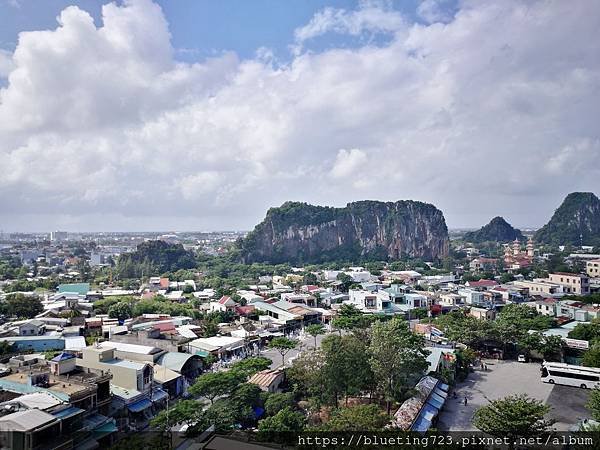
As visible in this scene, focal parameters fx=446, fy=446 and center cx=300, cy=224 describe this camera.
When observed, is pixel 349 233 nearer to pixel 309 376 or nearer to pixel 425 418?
pixel 309 376

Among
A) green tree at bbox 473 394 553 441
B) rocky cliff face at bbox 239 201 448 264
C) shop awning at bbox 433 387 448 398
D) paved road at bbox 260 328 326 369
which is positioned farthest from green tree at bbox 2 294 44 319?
rocky cliff face at bbox 239 201 448 264

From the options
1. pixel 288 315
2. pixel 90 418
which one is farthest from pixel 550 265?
pixel 90 418

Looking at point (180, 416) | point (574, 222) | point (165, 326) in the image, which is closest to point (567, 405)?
point (180, 416)

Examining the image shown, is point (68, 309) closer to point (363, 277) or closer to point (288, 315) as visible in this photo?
point (288, 315)

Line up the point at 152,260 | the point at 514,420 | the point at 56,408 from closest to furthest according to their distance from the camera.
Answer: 1. the point at 514,420
2. the point at 56,408
3. the point at 152,260

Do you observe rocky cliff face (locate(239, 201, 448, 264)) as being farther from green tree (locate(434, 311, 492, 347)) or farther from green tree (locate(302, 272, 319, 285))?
green tree (locate(434, 311, 492, 347))
